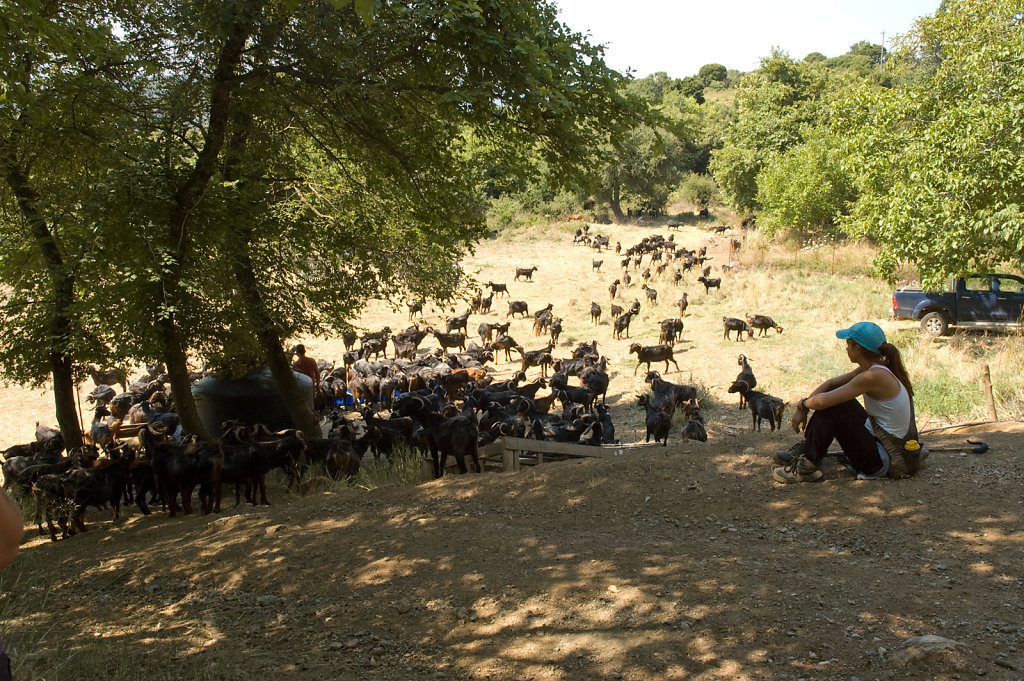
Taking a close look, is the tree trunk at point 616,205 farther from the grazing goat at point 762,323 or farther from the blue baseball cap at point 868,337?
the blue baseball cap at point 868,337

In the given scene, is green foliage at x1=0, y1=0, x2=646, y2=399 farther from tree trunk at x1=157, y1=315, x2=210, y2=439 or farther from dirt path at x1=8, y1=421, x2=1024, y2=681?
dirt path at x1=8, y1=421, x2=1024, y2=681

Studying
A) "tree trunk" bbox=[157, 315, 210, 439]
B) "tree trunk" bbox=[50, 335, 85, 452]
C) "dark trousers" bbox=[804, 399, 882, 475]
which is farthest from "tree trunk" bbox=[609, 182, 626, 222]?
"dark trousers" bbox=[804, 399, 882, 475]

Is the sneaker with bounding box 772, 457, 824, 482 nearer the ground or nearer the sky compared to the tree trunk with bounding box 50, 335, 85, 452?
nearer the ground

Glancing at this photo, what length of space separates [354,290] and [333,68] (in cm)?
335

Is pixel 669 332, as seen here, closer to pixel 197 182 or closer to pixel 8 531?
pixel 197 182

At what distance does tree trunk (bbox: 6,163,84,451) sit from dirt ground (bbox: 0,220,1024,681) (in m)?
2.53

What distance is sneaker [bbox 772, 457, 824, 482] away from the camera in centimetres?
667

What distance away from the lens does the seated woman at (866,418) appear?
6266mm

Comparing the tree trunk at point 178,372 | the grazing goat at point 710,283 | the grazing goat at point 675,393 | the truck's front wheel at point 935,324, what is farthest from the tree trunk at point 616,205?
the tree trunk at point 178,372

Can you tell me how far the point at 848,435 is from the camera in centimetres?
642

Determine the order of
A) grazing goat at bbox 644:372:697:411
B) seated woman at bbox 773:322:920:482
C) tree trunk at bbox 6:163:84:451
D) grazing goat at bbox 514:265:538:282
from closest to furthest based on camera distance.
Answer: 1. seated woman at bbox 773:322:920:482
2. tree trunk at bbox 6:163:84:451
3. grazing goat at bbox 644:372:697:411
4. grazing goat at bbox 514:265:538:282

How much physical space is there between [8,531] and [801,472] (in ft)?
19.3

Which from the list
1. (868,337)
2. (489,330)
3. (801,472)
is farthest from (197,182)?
(489,330)

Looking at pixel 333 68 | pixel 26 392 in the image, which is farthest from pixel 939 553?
pixel 26 392
